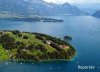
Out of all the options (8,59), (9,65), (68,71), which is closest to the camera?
(68,71)

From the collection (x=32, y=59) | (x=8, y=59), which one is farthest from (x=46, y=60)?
(x=8, y=59)

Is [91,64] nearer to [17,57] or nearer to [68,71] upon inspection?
[68,71]

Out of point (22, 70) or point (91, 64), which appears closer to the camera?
point (22, 70)

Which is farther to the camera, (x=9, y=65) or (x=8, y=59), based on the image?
(x=8, y=59)

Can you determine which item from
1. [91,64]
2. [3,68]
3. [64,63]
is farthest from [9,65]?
[91,64]

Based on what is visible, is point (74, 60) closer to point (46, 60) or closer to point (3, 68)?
point (46, 60)

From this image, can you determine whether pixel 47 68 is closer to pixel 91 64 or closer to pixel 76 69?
pixel 76 69

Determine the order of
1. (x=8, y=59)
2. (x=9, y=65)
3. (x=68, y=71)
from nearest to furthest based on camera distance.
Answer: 1. (x=68, y=71)
2. (x=9, y=65)
3. (x=8, y=59)
